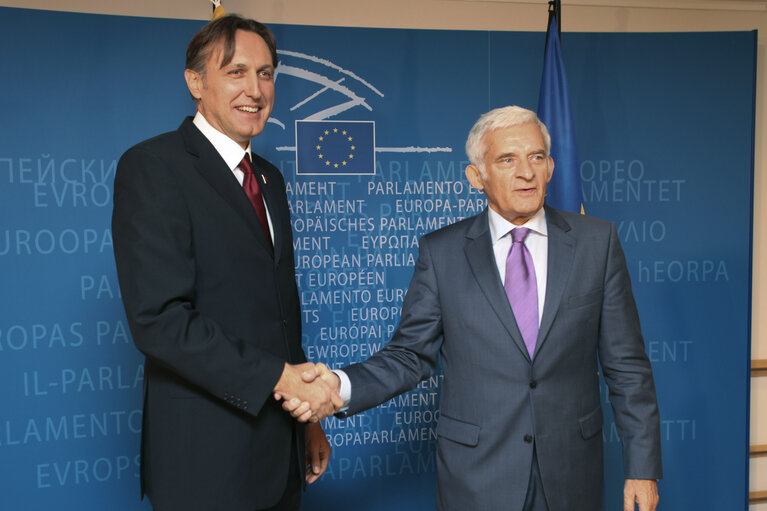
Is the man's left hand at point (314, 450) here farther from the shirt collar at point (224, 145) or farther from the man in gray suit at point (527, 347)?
the shirt collar at point (224, 145)

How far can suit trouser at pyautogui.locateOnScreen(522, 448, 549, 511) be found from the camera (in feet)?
5.35

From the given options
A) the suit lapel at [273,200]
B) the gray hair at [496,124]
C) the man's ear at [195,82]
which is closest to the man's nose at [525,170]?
the gray hair at [496,124]

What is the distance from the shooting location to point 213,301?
1586 millimetres

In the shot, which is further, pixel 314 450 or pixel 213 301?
pixel 314 450

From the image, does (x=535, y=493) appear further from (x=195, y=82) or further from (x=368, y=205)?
(x=368, y=205)

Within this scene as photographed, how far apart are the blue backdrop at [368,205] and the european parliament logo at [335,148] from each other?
1cm

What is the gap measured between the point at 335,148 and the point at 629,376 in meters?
1.82

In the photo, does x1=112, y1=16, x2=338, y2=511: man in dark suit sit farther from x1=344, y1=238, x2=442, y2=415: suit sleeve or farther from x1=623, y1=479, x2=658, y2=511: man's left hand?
x1=623, y1=479, x2=658, y2=511: man's left hand

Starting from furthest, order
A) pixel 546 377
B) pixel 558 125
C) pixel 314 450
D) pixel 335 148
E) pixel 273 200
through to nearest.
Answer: pixel 335 148 → pixel 558 125 → pixel 314 450 → pixel 273 200 → pixel 546 377

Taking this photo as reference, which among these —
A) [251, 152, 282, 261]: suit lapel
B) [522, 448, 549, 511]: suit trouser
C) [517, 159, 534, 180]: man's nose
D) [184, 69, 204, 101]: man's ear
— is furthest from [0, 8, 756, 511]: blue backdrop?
[522, 448, 549, 511]: suit trouser

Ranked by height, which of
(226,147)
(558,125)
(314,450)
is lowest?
(314,450)

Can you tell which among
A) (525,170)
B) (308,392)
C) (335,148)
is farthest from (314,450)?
(335,148)

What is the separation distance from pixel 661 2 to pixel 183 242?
311 centimetres

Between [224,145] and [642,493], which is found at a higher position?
[224,145]
